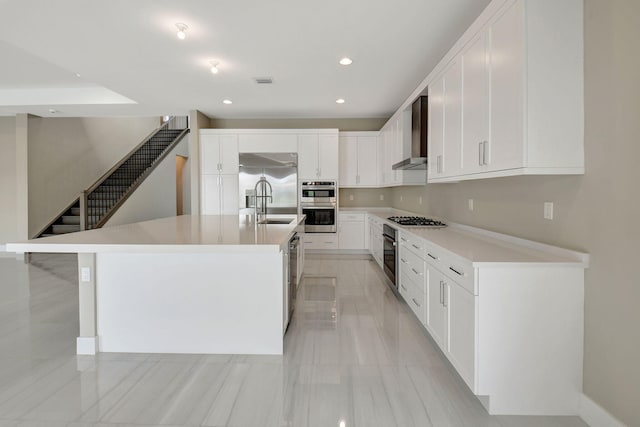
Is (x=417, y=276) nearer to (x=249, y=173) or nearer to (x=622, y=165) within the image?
(x=622, y=165)

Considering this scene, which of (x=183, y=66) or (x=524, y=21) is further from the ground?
(x=183, y=66)

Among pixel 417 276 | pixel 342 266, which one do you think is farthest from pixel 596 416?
pixel 342 266

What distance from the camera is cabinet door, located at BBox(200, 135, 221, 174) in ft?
22.2

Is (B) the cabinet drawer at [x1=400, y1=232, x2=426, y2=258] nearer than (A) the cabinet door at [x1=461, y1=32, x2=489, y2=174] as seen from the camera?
No

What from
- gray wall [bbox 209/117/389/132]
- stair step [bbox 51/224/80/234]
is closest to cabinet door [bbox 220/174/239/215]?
gray wall [bbox 209/117/389/132]

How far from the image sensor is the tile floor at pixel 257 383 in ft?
6.38

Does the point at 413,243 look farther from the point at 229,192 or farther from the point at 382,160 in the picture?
the point at 229,192

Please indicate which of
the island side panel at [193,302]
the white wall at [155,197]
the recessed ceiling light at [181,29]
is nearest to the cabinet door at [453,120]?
the island side panel at [193,302]

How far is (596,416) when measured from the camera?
6.05ft

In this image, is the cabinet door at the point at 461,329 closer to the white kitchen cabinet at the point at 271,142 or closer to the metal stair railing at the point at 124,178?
the white kitchen cabinet at the point at 271,142

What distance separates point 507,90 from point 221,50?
2.94m

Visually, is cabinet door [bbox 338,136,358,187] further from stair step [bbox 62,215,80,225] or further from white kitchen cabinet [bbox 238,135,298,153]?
stair step [bbox 62,215,80,225]

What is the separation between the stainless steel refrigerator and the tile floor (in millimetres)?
3482

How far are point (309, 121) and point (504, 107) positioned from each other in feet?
17.8
